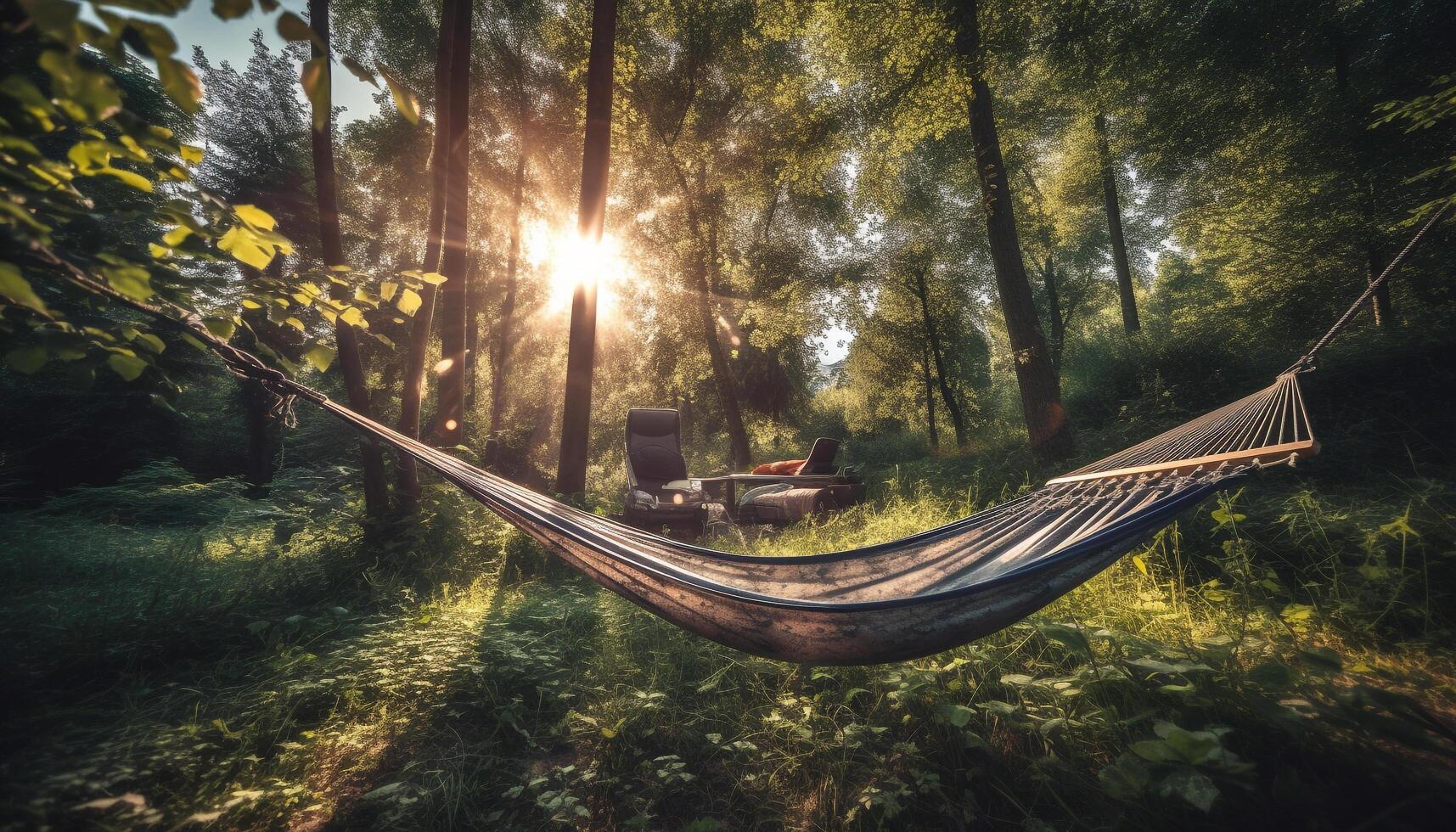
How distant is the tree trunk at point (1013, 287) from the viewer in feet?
15.4

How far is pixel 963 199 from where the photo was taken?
1058cm

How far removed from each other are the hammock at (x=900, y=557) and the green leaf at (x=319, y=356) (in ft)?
0.92

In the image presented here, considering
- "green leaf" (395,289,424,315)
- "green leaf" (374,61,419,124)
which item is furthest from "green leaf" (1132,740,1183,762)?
"green leaf" (395,289,424,315)

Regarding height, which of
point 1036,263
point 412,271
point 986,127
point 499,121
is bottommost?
point 412,271

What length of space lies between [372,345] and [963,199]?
591 inches

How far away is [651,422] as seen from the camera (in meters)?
6.37

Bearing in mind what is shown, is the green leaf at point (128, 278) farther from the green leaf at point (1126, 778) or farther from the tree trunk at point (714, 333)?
the tree trunk at point (714, 333)

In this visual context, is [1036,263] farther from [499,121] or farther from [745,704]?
[745,704]

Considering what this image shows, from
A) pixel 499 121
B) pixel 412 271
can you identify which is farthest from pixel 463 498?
pixel 499 121

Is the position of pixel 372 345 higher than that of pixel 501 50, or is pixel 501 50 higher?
pixel 501 50

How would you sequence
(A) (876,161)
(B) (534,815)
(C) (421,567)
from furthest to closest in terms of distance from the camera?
(A) (876,161) < (C) (421,567) < (B) (534,815)

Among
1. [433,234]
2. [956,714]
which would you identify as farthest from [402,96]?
[433,234]

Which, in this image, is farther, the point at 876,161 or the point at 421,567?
the point at 876,161

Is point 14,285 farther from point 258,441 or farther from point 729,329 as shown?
point 258,441
